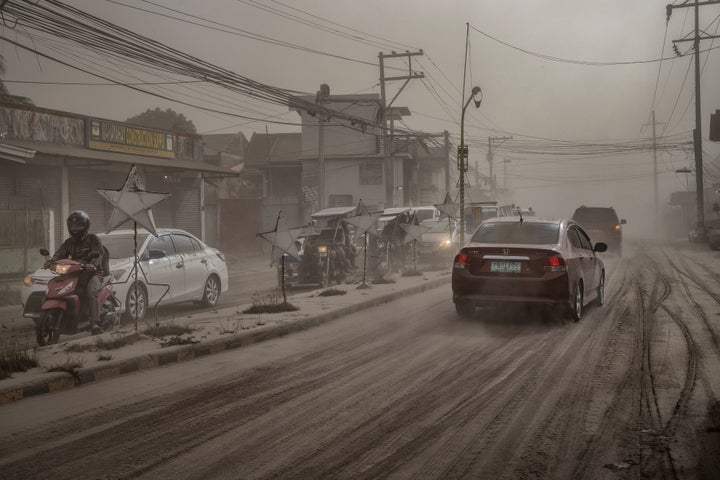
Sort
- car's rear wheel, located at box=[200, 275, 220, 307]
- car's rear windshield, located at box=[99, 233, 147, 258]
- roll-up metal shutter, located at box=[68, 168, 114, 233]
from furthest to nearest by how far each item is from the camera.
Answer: roll-up metal shutter, located at box=[68, 168, 114, 233]
car's rear wheel, located at box=[200, 275, 220, 307]
car's rear windshield, located at box=[99, 233, 147, 258]

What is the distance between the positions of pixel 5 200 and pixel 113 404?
19.4 m

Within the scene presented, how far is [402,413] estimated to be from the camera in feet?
18.1

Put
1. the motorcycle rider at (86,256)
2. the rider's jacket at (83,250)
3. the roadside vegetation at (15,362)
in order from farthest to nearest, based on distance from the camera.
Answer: the rider's jacket at (83,250) → the motorcycle rider at (86,256) → the roadside vegetation at (15,362)

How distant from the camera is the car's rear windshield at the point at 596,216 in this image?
91.2ft

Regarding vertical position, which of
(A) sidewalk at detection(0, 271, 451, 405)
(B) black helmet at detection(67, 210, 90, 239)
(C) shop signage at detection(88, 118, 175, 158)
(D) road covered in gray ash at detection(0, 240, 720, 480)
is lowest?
(D) road covered in gray ash at detection(0, 240, 720, 480)

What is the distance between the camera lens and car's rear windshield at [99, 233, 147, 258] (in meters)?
12.4

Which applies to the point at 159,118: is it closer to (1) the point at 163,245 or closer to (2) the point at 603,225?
(2) the point at 603,225

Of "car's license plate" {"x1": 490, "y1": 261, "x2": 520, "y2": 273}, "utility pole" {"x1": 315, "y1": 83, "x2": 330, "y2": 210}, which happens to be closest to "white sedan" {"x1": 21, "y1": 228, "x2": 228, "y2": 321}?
"car's license plate" {"x1": 490, "y1": 261, "x2": 520, "y2": 273}

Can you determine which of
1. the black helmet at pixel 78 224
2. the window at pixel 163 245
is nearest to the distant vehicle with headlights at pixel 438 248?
the window at pixel 163 245

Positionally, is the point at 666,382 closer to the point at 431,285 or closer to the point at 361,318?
the point at 361,318

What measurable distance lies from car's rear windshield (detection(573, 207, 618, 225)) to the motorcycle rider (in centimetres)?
2177

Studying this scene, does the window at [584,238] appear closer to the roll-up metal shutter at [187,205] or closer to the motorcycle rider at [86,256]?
the motorcycle rider at [86,256]

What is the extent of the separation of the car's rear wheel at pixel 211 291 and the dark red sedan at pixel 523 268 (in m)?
5.61

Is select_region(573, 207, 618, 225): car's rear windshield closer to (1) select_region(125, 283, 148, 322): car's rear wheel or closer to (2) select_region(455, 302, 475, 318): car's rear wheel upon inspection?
(2) select_region(455, 302, 475, 318): car's rear wheel
